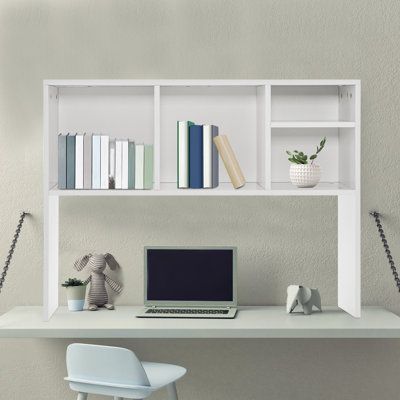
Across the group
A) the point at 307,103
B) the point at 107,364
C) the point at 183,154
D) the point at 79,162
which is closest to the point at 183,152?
the point at 183,154

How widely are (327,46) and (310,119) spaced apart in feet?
1.13

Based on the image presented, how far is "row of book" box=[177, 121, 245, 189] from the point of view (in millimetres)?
3883

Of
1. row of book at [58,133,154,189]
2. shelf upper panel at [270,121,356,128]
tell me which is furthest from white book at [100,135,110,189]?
shelf upper panel at [270,121,356,128]

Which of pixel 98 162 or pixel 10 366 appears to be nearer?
pixel 98 162

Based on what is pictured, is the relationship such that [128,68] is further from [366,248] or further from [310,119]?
[366,248]

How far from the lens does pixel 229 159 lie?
3877mm

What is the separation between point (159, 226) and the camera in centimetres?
421

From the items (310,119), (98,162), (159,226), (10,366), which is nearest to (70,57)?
(98,162)

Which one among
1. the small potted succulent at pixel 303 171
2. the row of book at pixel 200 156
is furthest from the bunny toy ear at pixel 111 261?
the small potted succulent at pixel 303 171

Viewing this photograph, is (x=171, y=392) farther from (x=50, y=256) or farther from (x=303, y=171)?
(x=303, y=171)

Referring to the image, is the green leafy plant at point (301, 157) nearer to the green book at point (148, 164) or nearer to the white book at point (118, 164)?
the green book at point (148, 164)

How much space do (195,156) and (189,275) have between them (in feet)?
1.84

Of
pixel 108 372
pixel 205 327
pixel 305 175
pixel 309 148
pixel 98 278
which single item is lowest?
pixel 108 372

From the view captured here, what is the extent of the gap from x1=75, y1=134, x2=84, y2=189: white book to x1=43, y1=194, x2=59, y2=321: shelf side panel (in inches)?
5.5
